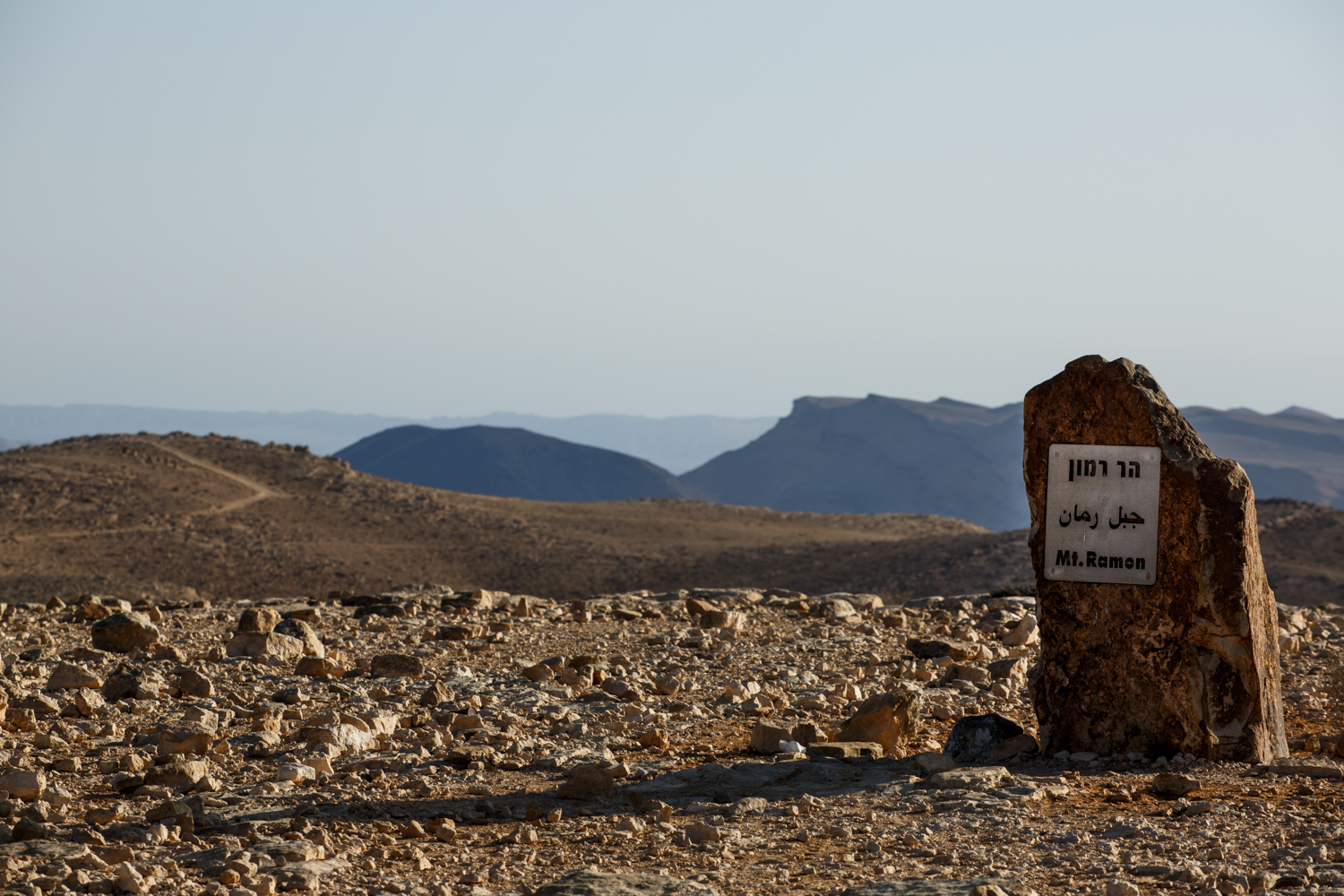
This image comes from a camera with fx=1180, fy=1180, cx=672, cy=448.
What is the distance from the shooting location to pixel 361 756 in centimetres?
700

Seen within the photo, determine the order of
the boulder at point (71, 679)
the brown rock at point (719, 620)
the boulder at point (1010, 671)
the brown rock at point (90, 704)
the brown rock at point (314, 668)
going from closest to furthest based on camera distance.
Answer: the brown rock at point (90, 704), the boulder at point (71, 679), the brown rock at point (314, 668), the boulder at point (1010, 671), the brown rock at point (719, 620)

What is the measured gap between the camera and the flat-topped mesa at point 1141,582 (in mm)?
6531

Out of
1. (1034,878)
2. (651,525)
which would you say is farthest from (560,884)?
(651,525)

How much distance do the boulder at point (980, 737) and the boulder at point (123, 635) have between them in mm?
7024

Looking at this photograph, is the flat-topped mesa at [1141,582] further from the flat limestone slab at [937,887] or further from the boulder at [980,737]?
the flat limestone slab at [937,887]

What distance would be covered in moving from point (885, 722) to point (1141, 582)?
176 cm

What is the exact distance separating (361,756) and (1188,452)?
5.13 meters

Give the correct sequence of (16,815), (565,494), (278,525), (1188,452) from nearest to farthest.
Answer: (16,815), (1188,452), (278,525), (565,494)

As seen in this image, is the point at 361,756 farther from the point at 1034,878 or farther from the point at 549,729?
the point at 1034,878

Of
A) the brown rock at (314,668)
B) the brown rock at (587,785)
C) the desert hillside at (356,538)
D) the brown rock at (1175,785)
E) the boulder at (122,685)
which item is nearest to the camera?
the brown rock at (1175,785)

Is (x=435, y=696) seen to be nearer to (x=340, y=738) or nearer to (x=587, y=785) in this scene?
(x=340, y=738)

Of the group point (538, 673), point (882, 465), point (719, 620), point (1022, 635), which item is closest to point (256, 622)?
point (538, 673)

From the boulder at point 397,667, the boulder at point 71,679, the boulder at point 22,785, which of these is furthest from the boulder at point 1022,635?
the boulder at point 22,785

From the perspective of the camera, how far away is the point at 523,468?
479 ft
